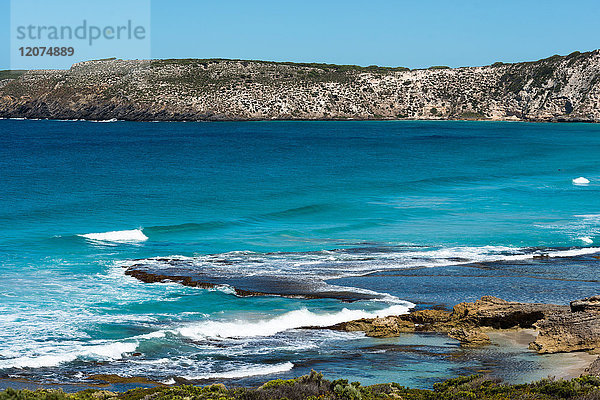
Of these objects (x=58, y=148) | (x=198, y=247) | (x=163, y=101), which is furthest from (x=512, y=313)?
(x=163, y=101)

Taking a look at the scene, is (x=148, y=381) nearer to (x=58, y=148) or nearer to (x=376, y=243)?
(x=376, y=243)

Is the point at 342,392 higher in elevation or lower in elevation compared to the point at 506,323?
higher

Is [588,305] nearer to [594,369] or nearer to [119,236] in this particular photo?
[594,369]

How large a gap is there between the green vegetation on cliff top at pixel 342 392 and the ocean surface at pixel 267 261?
1125mm

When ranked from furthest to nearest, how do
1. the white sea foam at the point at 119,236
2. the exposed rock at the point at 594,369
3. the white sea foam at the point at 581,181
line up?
the white sea foam at the point at 581,181
the white sea foam at the point at 119,236
the exposed rock at the point at 594,369

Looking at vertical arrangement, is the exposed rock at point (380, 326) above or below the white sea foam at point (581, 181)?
below

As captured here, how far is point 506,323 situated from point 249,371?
7.13 m

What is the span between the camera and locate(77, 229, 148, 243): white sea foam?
3122 cm

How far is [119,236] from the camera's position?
31906 millimetres

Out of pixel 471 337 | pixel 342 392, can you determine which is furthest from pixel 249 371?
pixel 471 337

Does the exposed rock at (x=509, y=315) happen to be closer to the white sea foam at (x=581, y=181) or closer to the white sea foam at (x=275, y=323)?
the white sea foam at (x=275, y=323)

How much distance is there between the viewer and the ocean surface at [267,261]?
598 inches

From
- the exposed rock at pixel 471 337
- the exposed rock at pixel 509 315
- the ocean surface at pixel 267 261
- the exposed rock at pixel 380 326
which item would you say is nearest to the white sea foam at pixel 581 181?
the ocean surface at pixel 267 261

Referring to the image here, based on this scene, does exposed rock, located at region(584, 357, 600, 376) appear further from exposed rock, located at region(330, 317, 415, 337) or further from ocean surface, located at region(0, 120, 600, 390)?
exposed rock, located at region(330, 317, 415, 337)
